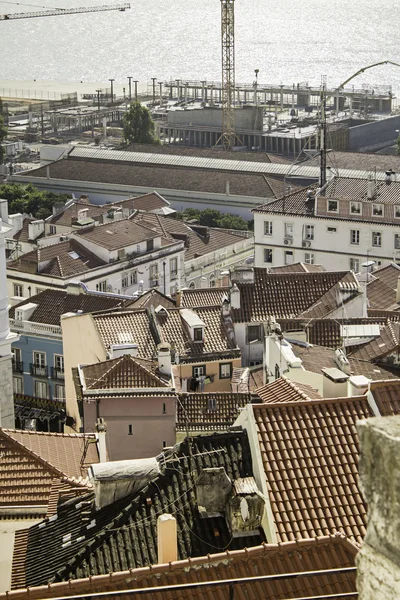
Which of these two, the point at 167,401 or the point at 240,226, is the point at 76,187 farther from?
the point at 167,401

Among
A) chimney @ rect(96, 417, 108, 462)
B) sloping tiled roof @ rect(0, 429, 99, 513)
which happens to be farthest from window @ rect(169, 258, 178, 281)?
sloping tiled roof @ rect(0, 429, 99, 513)

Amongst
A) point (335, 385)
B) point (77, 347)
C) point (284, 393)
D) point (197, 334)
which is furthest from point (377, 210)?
point (284, 393)

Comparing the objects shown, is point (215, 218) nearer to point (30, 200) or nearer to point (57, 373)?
point (30, 200)

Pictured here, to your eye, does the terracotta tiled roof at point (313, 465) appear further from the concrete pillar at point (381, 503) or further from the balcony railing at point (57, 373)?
the balcony railing at point (57, 373)

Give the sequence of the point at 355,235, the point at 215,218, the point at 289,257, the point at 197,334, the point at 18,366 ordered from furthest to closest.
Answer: the point at 215,218
the point at 289,257
the point at 355,235
the point at 18,366
the point at 197,334

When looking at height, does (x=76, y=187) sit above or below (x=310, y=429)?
below

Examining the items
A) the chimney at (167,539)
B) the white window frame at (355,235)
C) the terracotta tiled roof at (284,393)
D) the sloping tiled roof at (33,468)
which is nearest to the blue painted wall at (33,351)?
the white window frame at (355,235)

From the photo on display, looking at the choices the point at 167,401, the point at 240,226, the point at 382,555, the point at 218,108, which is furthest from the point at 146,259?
the point at 218,108
